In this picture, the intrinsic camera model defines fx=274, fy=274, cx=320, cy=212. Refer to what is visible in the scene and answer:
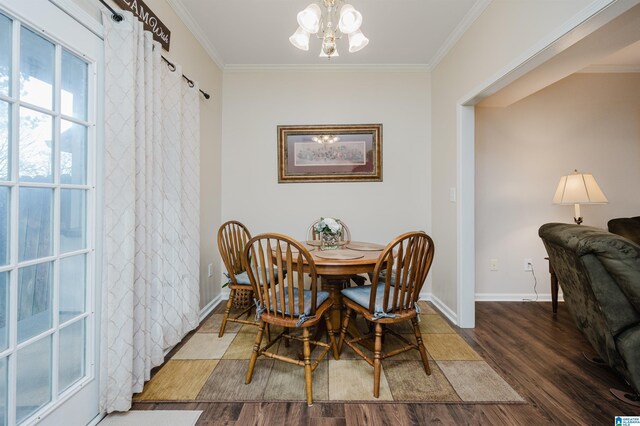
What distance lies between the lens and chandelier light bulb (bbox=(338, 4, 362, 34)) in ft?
5.04

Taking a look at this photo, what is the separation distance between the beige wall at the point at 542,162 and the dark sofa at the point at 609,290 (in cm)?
137

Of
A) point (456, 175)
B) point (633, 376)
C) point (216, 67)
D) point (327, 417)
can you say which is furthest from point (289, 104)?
point (633, 376)

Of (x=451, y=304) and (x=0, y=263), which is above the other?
(x=0, y=263)

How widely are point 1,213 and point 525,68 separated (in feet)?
9.31

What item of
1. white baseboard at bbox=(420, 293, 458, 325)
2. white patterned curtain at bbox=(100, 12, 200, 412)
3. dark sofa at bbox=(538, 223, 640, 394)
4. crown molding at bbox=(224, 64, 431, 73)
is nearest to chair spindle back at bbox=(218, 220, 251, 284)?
white patterned curtain at bbox=(100, 12, 200, 412)

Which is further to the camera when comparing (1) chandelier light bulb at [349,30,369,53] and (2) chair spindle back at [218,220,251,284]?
(2) chair spindle back at [218,220,251,284]

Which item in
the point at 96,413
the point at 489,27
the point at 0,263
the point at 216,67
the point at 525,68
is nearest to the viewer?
the point at 0,263

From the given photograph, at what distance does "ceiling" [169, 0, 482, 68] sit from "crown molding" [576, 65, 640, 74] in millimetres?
1732

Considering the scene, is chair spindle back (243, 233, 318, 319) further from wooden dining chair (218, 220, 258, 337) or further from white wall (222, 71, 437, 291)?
white wall (222, 71, 437, 291)

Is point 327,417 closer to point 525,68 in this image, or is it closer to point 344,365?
point 344,365

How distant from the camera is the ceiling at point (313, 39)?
2.21 m

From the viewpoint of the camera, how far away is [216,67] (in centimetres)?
304

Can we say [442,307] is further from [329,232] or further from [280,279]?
[280,279]

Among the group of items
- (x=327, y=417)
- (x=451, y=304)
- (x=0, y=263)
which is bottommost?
(x=327, y=417)
